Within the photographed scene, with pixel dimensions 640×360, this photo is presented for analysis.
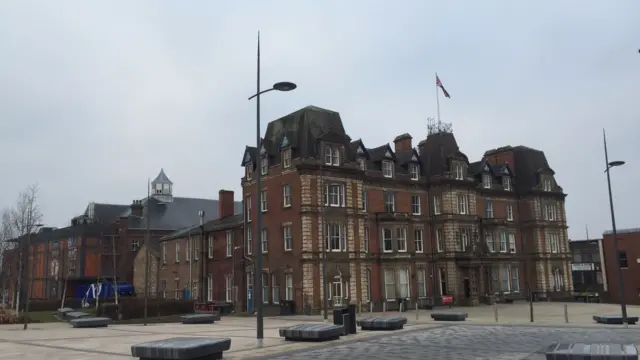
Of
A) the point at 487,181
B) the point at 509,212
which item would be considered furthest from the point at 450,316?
the point at 509,212

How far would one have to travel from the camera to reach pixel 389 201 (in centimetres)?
5381

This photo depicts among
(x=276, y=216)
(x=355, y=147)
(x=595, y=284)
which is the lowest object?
(x=595, y=284)

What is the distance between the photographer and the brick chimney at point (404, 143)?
59097 mm

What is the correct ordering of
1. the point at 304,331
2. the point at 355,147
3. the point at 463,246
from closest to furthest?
the point at 304,331, the point at 355,147, the point at 463,246

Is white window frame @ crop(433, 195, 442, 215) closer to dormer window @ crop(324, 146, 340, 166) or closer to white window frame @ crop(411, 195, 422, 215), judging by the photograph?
white window frame @ crop(411, 195, 422, 215)

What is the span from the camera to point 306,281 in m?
45.0

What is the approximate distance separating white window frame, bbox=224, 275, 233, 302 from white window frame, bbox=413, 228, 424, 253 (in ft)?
60.1

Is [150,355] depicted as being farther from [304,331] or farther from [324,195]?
[324,195]

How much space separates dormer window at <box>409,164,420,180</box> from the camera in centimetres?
5622

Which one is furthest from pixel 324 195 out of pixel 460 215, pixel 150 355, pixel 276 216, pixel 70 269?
pixel 70 269

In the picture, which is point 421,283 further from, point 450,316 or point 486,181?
point 450,316

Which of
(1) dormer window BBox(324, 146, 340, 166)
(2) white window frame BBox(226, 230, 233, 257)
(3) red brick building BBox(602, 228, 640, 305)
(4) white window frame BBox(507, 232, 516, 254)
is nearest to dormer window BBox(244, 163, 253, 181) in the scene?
(2) white window frame BBox(226, 230, 233, 257)

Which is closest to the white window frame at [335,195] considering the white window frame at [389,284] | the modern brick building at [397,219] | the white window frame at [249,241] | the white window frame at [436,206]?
the modern brick building at [397,219]

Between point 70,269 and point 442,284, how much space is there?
58.2m
